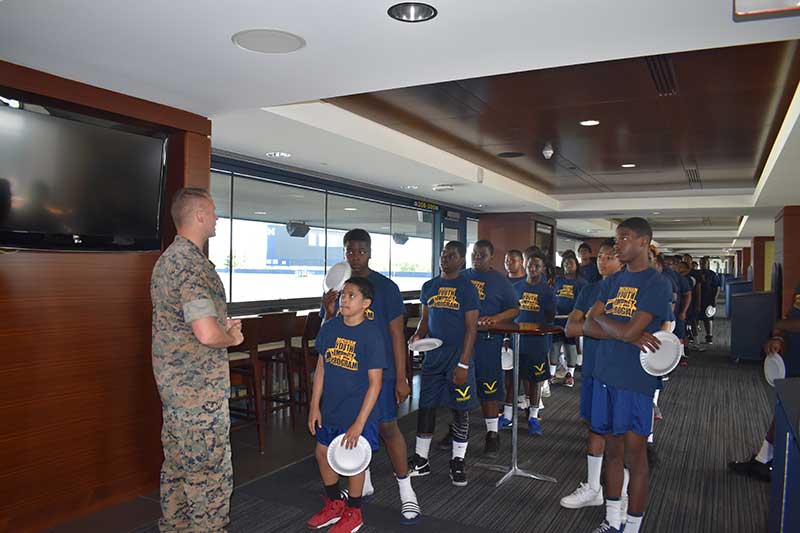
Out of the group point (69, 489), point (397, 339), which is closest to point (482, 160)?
point (397, 339)

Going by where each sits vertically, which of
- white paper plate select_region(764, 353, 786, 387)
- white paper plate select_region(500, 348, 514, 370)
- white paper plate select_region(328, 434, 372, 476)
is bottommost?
white paper plate select_region(328, 434, 372, 476)

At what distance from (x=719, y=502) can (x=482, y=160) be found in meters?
4.87

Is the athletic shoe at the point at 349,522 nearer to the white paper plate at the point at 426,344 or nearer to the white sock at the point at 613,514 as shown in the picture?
the white paper plate at the point at 426,344

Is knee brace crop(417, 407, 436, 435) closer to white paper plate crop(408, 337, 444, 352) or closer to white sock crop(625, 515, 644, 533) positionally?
white paper plate crop(408, 337, 444, 352)

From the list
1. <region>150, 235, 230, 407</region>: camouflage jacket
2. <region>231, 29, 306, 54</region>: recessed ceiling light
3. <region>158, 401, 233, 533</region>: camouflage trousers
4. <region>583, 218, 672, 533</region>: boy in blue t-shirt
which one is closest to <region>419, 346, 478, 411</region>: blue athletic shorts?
<region>583, 218, 672, 533</region>: boy in blue t-shirt

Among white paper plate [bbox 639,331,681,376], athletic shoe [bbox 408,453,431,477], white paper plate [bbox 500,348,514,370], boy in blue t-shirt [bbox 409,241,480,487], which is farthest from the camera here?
white paper plate [bbox 500,348,514,370]

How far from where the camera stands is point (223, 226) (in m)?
6.16

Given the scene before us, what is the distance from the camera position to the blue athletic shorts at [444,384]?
3.96 metres

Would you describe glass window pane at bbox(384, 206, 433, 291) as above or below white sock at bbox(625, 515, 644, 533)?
above

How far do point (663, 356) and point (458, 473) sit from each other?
1681 mm

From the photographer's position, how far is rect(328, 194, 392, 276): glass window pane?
25.6 feet

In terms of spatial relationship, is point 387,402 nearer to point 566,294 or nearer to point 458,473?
point 458,473

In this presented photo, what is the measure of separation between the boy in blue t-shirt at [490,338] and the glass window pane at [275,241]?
2770 mm

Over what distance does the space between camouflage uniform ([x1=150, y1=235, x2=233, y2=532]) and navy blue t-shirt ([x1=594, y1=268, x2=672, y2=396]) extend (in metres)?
1.86
